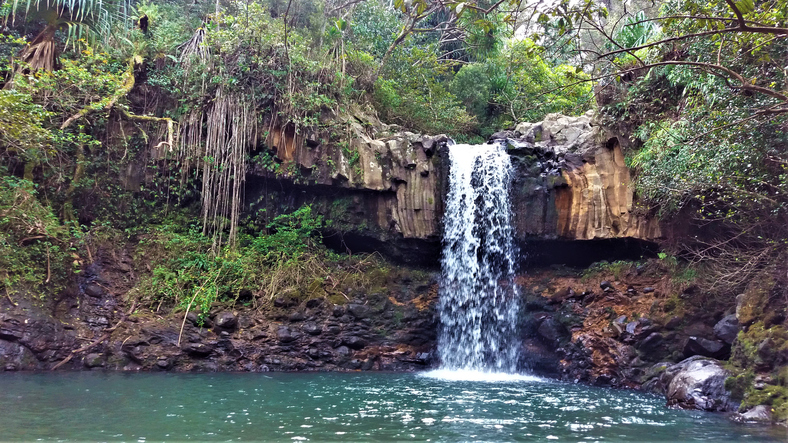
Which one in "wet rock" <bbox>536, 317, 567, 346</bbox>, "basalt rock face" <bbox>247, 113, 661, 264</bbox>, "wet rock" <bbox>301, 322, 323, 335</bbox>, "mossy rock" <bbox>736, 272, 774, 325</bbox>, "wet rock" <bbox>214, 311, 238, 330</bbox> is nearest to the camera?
"mossy rock" <bbox>736, 272, 774, 325</bbox>

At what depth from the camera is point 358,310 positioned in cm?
1132

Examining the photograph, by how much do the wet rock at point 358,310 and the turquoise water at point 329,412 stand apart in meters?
2.25

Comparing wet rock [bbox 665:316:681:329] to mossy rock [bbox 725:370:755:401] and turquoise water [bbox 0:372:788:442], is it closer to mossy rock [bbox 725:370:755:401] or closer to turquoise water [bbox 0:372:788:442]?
turquoise water [bbox 0:372:788:442]

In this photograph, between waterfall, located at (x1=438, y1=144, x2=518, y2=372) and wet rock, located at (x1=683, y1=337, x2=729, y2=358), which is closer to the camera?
wet rock, located at (x1=683, y1=337, x2=729, y2=358)

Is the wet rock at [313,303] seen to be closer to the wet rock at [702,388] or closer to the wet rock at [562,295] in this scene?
the wet rock at [562,295]

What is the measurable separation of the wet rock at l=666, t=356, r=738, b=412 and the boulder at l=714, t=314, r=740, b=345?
80cm

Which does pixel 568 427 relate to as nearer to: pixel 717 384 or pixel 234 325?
pixel 717 384

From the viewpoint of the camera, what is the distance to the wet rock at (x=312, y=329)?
10898mm

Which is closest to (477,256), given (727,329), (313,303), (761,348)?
(313,303)

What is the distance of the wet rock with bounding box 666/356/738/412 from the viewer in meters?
7.07

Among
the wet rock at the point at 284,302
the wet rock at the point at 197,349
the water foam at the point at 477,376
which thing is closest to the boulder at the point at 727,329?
the water foam at the point at 477,376

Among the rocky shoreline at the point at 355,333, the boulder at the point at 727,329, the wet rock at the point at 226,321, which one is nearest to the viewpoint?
the boulder at the point at 727,329

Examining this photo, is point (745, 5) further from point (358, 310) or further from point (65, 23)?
point (65, 23)

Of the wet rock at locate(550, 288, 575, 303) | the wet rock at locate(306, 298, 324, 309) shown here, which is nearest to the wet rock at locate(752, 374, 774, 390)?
the wet rock at locate(550, 288, 575, 303)
